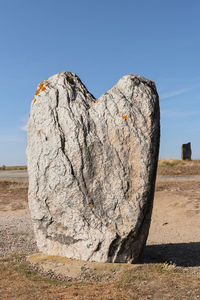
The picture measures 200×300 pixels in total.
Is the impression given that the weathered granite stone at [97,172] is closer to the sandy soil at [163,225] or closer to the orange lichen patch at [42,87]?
the orange lichen patch at [42,87]

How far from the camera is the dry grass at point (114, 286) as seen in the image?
5391 mm

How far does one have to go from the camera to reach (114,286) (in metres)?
5.70

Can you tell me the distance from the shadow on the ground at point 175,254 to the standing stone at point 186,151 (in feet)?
85.0

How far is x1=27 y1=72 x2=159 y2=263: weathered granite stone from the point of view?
6.54m

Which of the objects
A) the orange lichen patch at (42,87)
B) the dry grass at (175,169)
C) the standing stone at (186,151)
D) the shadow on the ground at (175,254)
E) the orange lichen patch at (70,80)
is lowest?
the shadow on the ground at (175,254)

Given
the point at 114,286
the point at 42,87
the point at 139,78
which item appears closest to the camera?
the point at 114,286

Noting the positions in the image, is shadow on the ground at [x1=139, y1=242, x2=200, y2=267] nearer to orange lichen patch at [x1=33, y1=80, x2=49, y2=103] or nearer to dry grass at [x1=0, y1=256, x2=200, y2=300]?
dry grass at [x1=0, y1=256, x2=200, y2=300]

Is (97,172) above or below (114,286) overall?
above

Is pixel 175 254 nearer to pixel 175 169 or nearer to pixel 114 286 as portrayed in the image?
pixel 114 286

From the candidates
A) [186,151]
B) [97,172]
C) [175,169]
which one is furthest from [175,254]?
[186,151]

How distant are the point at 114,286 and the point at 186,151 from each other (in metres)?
31.0

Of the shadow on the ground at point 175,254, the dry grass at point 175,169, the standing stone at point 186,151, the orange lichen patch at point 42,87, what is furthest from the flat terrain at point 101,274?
the standing stone at point 186,151

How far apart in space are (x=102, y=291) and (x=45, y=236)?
209 cm

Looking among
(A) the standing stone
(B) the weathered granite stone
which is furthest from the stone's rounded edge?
(A) the standing stone
